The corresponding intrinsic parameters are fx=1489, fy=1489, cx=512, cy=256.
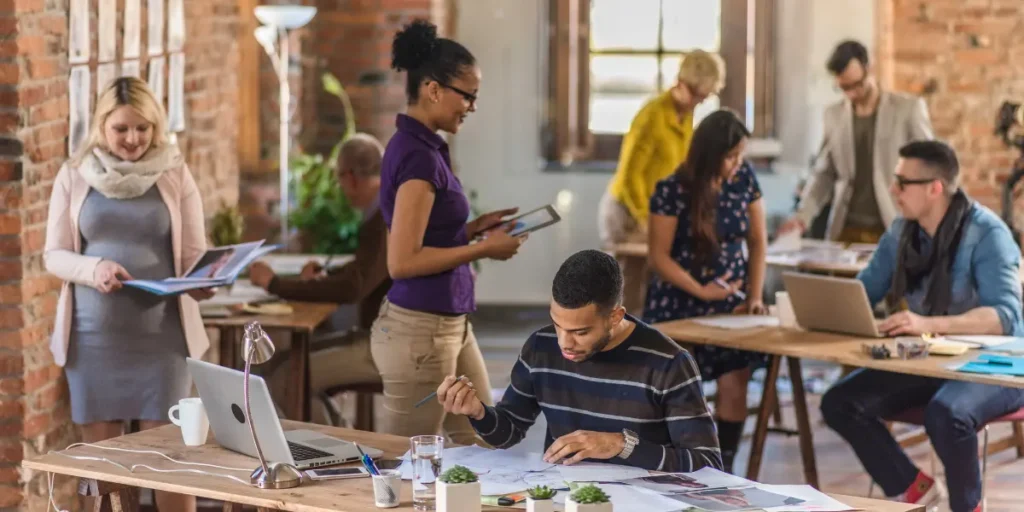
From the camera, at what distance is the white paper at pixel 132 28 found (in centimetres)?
527

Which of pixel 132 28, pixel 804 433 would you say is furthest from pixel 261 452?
pixel 132 28

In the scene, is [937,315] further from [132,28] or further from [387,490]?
[132,28]

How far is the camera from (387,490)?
2828 mm

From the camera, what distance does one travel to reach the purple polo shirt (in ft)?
12.5

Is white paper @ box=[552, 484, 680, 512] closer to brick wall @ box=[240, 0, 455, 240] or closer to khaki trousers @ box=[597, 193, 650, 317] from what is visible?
khaki trousers @ box=[597, 193, 650, 317]

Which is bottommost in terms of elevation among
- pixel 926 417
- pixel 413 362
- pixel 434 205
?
pixel 926 417

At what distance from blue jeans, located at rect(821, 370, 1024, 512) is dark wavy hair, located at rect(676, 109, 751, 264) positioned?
0.66 m

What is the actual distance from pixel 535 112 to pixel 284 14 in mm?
2293

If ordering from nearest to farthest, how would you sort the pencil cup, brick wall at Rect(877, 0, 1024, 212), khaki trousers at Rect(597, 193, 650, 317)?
the pencil cup → khaki trousers at Rect(597, 193, 650, 317) → brick wall at Rect(877, 0, 1024, 212)

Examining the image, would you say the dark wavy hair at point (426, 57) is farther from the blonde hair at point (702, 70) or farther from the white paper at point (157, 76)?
the blonde hair at point (702, 70)

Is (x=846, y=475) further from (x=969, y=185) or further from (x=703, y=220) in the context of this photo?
(x=969, y=185)

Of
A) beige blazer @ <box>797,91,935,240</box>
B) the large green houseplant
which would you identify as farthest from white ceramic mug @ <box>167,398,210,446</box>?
beige blazer @ <box>797,91,935,240</box>

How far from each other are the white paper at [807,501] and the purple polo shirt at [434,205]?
48.1 inches

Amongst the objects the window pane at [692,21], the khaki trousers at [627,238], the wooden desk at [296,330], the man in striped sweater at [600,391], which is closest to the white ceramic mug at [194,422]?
the man in striped sweater at [600,391]
